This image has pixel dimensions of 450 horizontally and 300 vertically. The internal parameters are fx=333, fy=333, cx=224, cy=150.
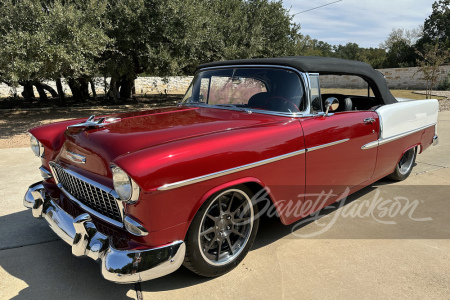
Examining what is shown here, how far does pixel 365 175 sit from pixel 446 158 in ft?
10.5

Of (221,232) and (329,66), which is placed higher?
(329,66)

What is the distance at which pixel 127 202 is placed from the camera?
1.96 meters

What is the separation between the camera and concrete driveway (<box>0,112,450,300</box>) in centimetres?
229

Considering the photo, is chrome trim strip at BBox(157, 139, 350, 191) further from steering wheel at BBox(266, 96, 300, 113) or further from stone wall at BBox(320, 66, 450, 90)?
stone wall at BBox(320, 66, 450, 90)

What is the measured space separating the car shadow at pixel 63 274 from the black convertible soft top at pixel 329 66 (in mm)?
1560

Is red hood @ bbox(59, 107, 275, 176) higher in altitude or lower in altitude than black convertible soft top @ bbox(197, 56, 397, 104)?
lower

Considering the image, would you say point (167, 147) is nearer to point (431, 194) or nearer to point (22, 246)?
point (22, 246)

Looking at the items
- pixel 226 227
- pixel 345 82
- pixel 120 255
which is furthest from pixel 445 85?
pixel 120 255

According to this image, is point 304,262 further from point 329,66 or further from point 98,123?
point 98,123

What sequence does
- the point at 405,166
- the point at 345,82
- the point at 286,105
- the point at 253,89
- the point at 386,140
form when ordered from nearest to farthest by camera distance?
the point at 286,105
the point at 253,89
the point at 386,140
the point at 405,166
the point at 345,82

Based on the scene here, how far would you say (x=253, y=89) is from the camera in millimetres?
3152

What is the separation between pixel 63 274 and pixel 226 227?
127cm

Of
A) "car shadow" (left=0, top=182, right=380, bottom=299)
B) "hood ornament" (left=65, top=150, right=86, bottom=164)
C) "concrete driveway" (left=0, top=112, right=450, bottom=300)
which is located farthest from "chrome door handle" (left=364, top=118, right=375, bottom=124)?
"hood ornament" (left=65, top=150, right=86, bottom=164)

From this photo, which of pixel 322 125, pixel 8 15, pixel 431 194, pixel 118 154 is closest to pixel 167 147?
pixel 118 154
